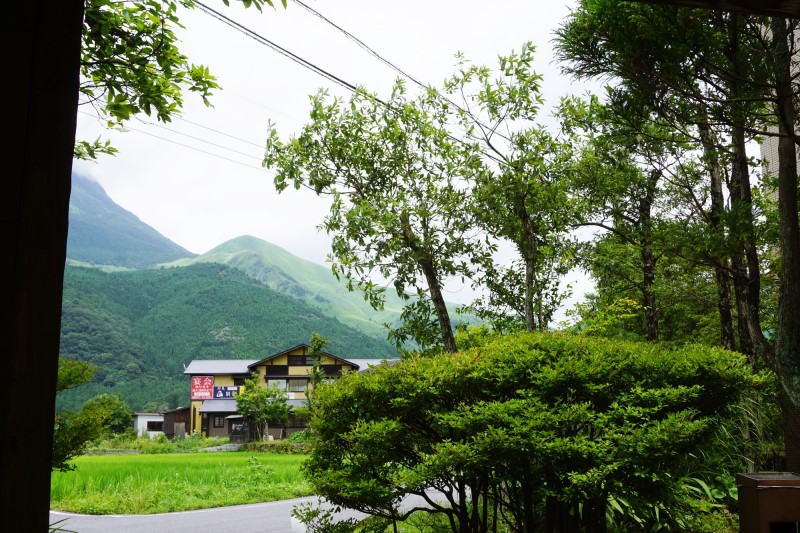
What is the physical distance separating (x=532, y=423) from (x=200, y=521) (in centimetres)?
681

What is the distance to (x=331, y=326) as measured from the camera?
64.8 metres

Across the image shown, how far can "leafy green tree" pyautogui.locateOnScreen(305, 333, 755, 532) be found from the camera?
389cm

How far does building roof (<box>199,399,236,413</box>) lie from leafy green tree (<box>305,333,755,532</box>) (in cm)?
3295

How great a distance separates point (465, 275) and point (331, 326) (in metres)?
57.8

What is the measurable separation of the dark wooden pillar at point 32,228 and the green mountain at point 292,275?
3707 inches

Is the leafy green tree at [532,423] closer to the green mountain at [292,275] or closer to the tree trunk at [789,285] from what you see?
the tree trunk at [789,285]

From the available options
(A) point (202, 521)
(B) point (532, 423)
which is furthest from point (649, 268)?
(A) point (202, 521)

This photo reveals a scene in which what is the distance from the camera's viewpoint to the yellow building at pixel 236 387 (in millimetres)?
35250

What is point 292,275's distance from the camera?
12425 centimetres

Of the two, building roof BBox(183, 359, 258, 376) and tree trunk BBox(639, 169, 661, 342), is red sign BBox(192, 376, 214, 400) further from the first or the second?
tree trunk BBox(639, 169, 661, 342)

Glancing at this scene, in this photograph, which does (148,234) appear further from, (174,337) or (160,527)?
(160,527)

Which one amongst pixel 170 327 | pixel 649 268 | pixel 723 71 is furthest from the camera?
pixel 170 327

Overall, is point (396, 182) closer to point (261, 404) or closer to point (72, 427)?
point (72, 427)

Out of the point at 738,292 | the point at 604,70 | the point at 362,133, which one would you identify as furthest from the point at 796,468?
the point at 362,133
